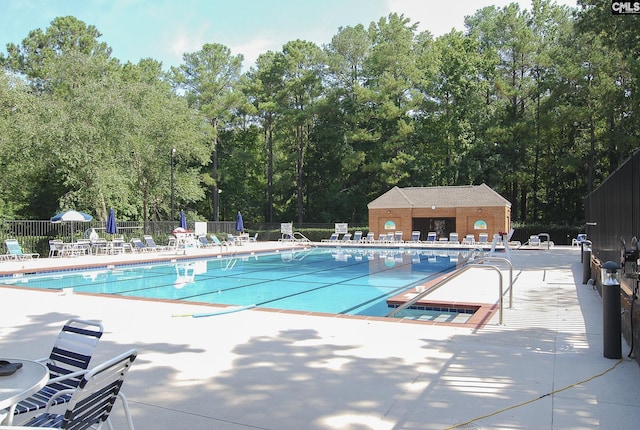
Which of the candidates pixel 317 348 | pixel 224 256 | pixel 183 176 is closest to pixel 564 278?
pixel 317 348

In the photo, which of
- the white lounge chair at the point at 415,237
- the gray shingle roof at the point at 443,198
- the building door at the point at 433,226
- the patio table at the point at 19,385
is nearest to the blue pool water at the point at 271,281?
the patio table at the point at 19,385

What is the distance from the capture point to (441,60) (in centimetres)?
4397

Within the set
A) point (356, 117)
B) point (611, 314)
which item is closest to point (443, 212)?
point (356, 117)

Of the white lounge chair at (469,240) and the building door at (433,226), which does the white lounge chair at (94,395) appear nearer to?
the white lounge chair at (469,240)

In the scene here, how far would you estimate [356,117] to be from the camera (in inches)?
1656

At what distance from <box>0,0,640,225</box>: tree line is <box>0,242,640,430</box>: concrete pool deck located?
23.1m

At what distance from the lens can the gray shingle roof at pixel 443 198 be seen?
3148cm

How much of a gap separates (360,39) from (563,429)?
45.9 metres

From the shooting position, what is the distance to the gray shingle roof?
31.5 meters

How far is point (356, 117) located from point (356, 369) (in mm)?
38582

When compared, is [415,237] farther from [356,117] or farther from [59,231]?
[59,231]

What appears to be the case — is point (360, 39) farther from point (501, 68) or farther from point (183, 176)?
point (183, 176)

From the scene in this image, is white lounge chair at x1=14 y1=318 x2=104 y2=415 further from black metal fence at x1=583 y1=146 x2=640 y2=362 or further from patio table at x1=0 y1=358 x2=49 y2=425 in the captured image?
black metal fence at x1=583 y1=146 x2=640 y2=362

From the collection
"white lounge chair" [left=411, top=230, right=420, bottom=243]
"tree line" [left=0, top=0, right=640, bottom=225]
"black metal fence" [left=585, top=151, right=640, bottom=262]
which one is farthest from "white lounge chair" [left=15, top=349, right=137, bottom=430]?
"white lounge chair" [left=411, top=230, right=420, bottom=243]
